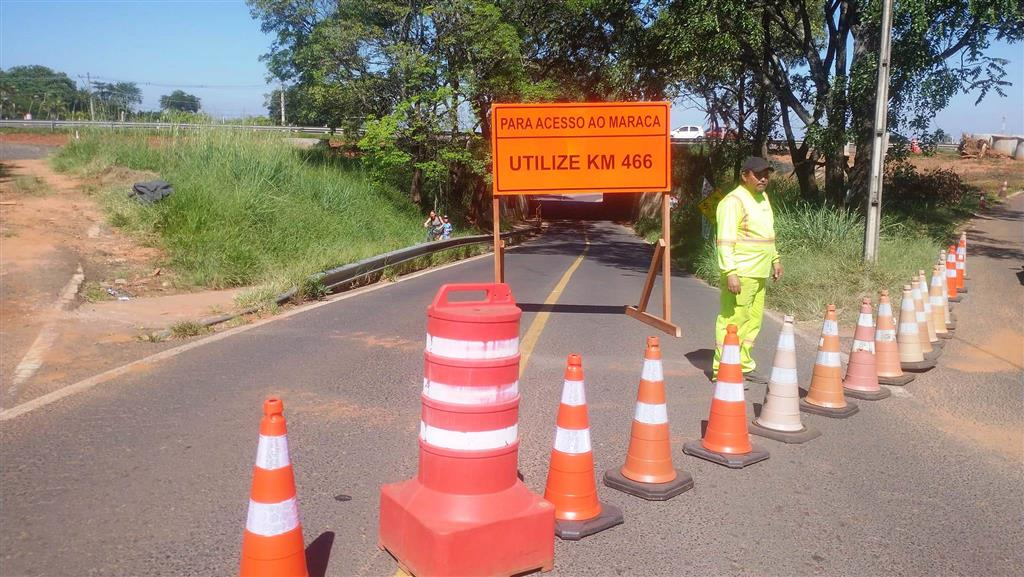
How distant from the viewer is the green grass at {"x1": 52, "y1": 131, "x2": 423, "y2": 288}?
1505 centimetres

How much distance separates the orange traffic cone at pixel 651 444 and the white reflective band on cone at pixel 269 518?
7.22ft

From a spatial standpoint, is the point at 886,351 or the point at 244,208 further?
the point at 244,208

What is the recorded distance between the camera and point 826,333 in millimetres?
6836

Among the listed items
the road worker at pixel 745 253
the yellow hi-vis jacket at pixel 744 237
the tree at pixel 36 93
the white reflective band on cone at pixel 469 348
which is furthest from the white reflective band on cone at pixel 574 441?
the tree at pixel 36 93

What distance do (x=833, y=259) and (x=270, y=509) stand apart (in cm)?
1355

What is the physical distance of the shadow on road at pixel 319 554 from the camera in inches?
153

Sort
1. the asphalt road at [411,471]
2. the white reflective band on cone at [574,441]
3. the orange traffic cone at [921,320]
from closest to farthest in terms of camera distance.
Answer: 1. the asphalt road at [411,471]
2. the white reflective band on cone at [574,441]
3. the orange traffic cone at [921,320]

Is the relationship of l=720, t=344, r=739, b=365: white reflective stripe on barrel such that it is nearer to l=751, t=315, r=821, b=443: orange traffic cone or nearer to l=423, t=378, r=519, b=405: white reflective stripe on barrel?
l=751, t=315, r=821, b=443: orange traffic cone

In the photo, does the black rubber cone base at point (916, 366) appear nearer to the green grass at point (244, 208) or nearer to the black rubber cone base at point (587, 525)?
the black rubber cone base at point (587, 525)

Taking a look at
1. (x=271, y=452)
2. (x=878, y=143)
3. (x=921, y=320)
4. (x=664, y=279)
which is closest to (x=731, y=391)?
(x=271, y=452)

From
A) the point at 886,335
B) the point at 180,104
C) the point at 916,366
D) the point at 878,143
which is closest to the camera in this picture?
the point at 886,335

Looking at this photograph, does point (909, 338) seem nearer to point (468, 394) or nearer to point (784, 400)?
point (784, 400)

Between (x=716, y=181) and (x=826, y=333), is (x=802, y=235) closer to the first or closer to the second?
(x=826, y=333)

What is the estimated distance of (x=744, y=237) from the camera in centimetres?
743
